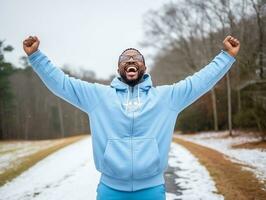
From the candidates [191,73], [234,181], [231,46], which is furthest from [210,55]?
[231,46]

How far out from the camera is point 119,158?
358 centimetres

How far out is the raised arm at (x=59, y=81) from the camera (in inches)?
149

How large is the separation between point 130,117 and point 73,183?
855cm

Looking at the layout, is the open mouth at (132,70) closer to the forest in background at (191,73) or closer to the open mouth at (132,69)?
the open mouth at (132,69)

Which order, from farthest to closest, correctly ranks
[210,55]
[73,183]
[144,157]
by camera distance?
[210,55] → [73,183] → [144,157]

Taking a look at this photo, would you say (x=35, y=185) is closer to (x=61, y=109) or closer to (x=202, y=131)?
(x=202, y=131)

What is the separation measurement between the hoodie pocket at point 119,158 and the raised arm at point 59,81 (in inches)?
15.5

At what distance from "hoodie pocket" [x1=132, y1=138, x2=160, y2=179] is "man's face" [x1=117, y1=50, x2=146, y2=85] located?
19.5 inches

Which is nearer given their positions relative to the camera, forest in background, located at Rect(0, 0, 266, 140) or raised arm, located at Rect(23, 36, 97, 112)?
raised arm, located at Rect(23, 36, 97, 112)

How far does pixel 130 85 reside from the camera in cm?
375

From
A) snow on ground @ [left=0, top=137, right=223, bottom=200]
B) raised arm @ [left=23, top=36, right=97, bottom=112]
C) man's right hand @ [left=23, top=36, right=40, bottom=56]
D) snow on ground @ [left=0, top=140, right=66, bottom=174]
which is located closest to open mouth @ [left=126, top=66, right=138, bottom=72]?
raised arm @ [left=23, top=36, right=97, bottom=112]

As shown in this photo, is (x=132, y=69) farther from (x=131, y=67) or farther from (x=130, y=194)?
(x=130, y=194)

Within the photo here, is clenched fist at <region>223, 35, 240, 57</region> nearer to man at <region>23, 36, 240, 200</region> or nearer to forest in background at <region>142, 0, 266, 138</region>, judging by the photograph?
man at <region>23, 36, 240, 200</region>

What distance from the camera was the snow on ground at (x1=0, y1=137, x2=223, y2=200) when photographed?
9.91 meters
